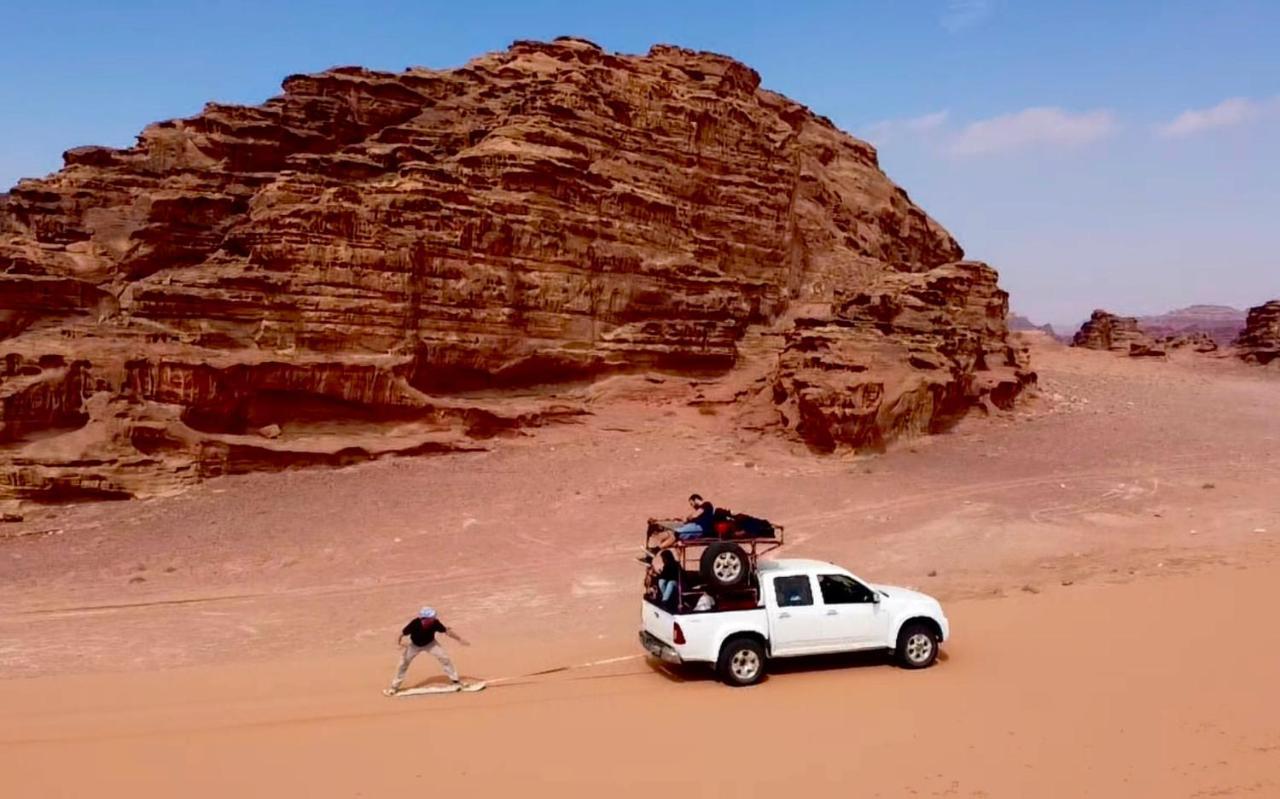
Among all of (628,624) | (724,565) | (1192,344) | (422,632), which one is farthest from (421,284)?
(1192,344)

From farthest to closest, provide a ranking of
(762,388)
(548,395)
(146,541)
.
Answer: (762,388) → (548,395) → (146,541)

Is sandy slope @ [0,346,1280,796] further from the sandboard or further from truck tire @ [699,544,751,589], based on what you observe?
truck tire @ [699,544,751,589]

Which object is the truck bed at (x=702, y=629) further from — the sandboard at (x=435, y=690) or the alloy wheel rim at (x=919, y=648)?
the sandboard at (x=435, y=690)

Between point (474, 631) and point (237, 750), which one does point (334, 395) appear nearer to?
point (474, 631)

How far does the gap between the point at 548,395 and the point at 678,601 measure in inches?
768

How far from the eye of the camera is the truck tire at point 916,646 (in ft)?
33.6

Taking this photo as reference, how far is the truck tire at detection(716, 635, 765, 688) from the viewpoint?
9.83 meters

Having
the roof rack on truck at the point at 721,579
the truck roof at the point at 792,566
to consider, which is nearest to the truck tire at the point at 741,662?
the roof rack on truck at the point at 721,579

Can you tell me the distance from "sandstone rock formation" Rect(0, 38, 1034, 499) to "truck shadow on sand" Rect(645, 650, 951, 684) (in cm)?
1626

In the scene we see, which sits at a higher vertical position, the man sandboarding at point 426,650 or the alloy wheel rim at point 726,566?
the alloy wheel rim at point 726,566

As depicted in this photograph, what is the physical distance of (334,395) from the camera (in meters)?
25.3

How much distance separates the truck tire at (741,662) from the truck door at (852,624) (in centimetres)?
81

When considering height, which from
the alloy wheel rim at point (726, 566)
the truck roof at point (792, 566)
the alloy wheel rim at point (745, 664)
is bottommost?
the alloy wheel rim at point (745, 664)

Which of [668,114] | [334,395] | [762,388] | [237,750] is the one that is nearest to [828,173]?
[668,114]
